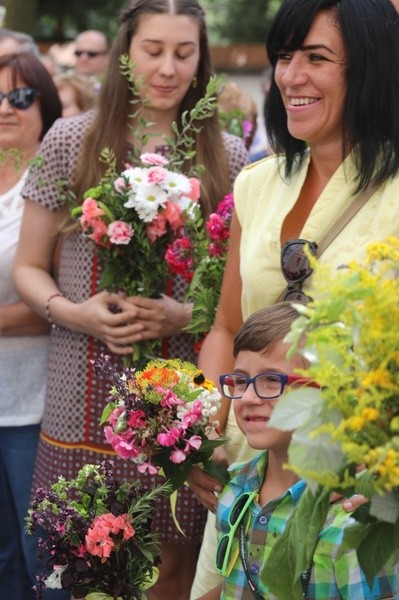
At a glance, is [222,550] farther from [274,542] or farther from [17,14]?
[17,14]

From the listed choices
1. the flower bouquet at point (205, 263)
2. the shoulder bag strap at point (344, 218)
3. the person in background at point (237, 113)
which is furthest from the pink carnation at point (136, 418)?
the person in background at point (237, 113)

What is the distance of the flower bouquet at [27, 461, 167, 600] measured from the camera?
10.3 feet

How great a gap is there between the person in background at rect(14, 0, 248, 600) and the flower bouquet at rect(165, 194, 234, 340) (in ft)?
0.79

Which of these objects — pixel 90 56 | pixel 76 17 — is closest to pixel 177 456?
pixel 90 56

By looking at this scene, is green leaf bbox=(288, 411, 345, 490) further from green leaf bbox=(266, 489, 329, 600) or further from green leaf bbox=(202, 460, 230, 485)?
green leaf bbox=(202, 460, 230, 485)

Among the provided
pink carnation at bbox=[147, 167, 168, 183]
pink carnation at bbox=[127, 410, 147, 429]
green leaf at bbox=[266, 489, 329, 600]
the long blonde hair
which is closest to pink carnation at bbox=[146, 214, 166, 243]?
pink carnation at bbox=[147, 167, 168, 183]

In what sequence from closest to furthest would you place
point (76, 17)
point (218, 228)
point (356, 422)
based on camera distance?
point (356, 422), point (218, 228), point (76, 17)

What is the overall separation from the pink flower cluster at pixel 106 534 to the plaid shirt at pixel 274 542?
297 mm

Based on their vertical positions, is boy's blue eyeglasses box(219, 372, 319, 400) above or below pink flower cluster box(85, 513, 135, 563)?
above

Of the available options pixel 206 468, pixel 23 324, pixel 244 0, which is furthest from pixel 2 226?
pixel 244 0

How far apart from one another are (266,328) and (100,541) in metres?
0.66

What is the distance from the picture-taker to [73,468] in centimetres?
475

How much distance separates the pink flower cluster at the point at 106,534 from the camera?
10.2ft

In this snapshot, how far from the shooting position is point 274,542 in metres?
3.12
